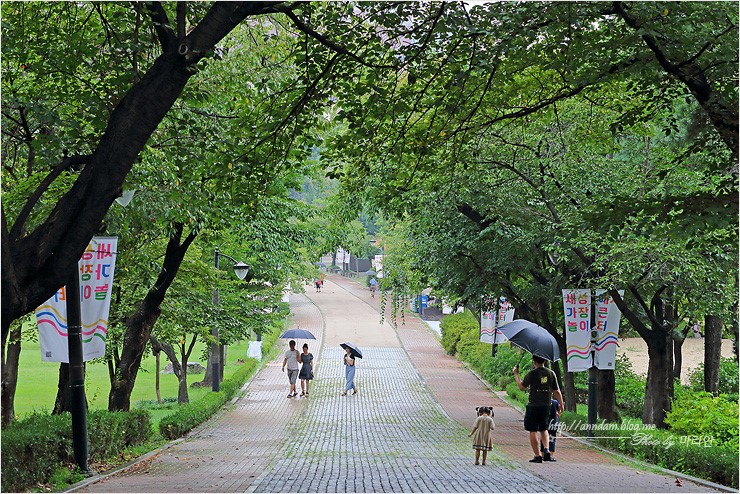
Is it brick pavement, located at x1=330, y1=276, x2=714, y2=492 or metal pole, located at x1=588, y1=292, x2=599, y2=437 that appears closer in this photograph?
brick pavement, located at x1=330, y1=276, x2=714, y2=492

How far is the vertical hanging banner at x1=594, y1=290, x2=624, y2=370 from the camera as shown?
1947cm

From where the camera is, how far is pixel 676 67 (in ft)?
32.0

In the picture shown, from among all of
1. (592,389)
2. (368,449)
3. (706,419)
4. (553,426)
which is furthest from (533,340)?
(706,419)

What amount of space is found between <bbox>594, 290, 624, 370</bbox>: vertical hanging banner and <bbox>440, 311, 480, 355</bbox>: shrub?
988 inches

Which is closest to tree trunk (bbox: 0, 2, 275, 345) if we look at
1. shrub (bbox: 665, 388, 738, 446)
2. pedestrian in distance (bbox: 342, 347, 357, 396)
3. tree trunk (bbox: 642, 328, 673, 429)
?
shrub (bbox: 665, 388, 738, 446)

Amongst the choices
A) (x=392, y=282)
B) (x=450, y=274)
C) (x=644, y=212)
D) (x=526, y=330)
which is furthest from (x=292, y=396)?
(x=644, y=212)

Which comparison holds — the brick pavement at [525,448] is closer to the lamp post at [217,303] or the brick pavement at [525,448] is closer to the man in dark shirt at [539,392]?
the man in dark shirt at [539,392]

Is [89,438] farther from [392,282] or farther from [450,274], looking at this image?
[392,282]

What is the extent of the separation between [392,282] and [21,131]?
19674 mm

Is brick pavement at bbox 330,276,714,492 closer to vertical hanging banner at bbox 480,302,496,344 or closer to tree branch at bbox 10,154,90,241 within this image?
vertical hanging banner at bbox 480,302,496,344

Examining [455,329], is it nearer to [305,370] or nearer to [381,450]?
[305,370]

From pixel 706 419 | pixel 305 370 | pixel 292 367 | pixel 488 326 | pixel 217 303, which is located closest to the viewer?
pixel 706 419

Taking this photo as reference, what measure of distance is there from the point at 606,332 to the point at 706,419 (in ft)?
8.81

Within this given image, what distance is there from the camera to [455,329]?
4706cm
